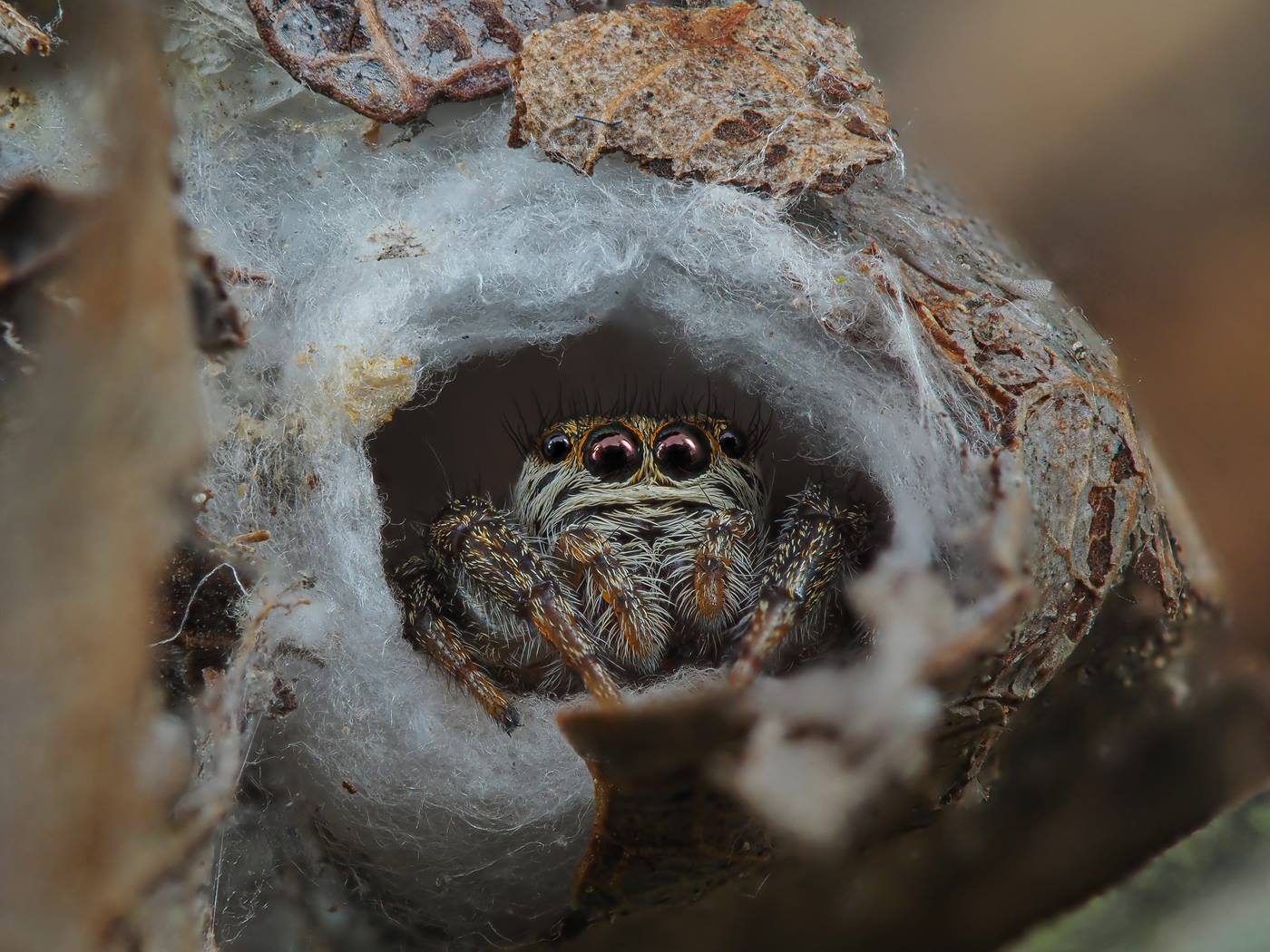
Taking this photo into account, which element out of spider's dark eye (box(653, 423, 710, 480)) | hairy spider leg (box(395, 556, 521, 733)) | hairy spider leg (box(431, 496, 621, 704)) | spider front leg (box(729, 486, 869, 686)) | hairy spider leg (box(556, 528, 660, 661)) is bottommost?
hairy spider leg (box(395, 556, 521, 733))

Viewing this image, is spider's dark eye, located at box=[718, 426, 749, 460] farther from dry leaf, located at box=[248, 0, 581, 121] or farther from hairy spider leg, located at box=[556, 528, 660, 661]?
dry leaf, located at box=[248, 0, 581, 121]

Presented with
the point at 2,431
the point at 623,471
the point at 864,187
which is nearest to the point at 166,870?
the point at 2,431

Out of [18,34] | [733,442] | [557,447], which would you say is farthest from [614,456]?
[18,34]

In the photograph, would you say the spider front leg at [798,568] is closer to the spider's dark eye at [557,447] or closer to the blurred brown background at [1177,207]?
the spider's dark eye at [557,447]

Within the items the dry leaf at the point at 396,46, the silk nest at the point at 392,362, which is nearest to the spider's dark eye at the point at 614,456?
the silk nest at the point at 392,362

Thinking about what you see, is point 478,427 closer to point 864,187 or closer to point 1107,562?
point 864,187

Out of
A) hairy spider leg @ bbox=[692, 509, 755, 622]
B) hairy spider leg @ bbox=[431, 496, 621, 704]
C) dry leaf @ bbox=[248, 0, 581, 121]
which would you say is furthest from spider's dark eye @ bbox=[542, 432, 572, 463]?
dry leaf @ bbox=[248, 0, 581, 121]
